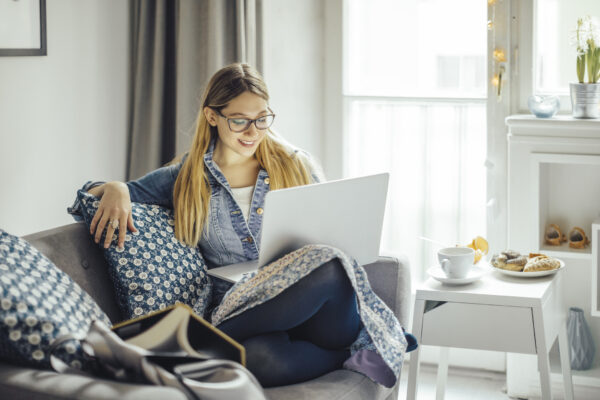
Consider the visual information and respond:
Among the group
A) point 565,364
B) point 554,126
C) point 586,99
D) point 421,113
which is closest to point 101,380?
point 565,364

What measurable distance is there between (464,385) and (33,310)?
187 cm

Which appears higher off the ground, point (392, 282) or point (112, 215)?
point (112, 215)

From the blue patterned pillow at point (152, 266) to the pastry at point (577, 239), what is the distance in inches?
49.6

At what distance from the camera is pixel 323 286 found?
181cm

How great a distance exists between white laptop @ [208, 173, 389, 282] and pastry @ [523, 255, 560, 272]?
0.49 m

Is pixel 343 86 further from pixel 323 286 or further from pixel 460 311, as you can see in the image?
pixel 323 286

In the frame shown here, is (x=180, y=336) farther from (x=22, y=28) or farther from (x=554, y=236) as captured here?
(x=554, y=236)

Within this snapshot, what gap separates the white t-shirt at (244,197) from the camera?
2260 millimetres

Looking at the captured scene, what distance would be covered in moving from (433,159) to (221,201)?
1.12 m

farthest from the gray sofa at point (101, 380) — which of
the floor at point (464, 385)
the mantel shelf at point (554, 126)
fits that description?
the floor at point (464, 385)

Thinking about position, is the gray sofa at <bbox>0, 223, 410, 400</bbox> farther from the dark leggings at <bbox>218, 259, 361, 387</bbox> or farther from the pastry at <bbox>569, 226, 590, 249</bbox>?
the pastry at <bbox>569, 226, 590, 249</bbox>

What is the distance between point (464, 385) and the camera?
Answer: 9.62 feet

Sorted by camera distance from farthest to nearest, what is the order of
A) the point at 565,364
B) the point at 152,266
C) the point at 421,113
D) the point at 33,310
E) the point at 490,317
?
A: the point at 421,113 < the point at 565,364 < the point at 490,317 < the point at 152,266 < the point at 33,310

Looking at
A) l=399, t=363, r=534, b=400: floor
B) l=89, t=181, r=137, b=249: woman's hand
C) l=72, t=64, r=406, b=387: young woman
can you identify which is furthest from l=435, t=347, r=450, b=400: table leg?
l=89, t=181, r=137, b=249: woman's hand
